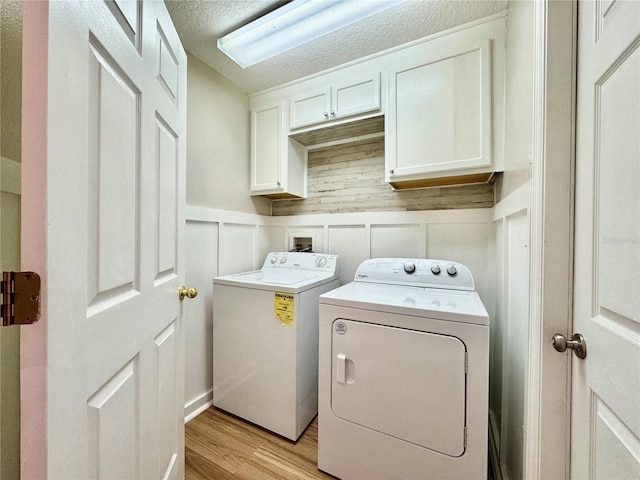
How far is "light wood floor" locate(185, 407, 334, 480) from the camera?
135cm

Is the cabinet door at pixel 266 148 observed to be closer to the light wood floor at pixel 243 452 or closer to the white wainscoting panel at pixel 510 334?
the white wainscoting panel at pixel 510 334

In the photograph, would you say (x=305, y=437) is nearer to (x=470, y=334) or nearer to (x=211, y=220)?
(x=470, y=334)

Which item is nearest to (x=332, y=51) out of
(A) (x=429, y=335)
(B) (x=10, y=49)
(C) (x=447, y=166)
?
(C) (x=447, y=166)

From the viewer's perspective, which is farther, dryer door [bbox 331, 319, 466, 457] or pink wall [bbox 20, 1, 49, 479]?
dryer door [bbox 331, 319, 466, 457]

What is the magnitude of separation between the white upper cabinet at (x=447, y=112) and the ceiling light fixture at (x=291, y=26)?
43 centimetres

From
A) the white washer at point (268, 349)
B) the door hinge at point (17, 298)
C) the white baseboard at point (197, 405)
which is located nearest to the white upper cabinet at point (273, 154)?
the white washer at point (268, 349)

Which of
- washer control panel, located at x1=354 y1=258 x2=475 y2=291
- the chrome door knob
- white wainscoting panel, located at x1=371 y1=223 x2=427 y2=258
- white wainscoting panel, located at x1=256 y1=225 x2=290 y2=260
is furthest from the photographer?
white wainscoting panel, located at x1=256 y1=225 x2=290 y2=260

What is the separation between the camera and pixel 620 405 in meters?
0.56

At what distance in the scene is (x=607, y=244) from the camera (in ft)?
2.00

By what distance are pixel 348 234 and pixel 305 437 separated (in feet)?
4.66

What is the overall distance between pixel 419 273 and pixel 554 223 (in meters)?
0.89

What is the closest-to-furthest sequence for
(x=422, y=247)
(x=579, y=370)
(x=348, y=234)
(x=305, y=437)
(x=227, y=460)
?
(x=579, y=370), (x=227, y=460), (x=305, y=437), (x=422, y=247), (x=348, y=234)

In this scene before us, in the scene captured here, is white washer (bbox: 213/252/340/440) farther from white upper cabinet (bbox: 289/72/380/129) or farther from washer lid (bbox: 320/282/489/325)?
white upper cabinet (bbox: 289/72/380/129)

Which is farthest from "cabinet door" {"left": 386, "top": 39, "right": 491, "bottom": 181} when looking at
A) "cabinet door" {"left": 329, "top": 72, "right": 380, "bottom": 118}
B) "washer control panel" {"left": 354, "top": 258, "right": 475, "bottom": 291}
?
"washer control panel" {"left": 354, "top": 258, "right": 475, "bottom": 291}
